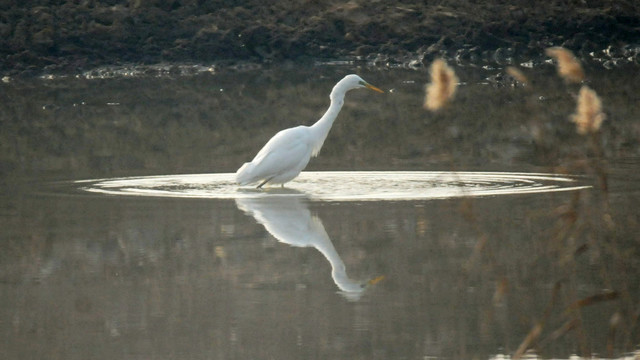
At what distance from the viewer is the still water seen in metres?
5.62

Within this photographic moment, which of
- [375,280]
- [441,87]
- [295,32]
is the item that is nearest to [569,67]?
[441,87]

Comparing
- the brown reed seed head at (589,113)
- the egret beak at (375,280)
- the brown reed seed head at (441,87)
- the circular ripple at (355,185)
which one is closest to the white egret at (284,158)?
the circular ripple at (355,185)

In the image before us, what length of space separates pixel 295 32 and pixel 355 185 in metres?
18.0

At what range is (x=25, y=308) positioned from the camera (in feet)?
21.3

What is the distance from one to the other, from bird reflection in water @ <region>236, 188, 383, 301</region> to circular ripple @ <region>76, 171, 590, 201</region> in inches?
8.9

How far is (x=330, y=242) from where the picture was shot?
8.13 meters

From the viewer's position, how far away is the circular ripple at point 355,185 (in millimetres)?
10332

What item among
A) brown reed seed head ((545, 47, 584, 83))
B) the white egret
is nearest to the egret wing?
the white egret

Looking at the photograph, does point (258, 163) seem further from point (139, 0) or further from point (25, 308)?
point (139, 0)

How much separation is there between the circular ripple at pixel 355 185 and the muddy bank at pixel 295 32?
1582 cm

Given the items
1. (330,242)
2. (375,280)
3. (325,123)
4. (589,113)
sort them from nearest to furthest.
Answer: (589,113) → (375,280) → (330,242) → (325,123)

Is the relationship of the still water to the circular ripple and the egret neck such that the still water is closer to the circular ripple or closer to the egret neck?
the circular ripple

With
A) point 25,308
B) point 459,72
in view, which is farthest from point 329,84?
point 25,308

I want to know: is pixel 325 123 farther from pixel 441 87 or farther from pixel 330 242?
pixel 441 87
